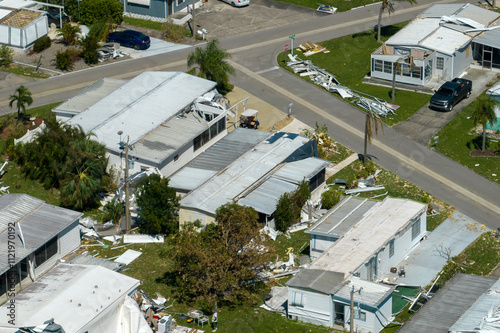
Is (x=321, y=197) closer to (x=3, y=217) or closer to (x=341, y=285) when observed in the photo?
(x=341, y=285)

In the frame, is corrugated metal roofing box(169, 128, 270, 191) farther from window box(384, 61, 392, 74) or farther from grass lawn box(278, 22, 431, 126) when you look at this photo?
window box(384, 61, 392, 74)

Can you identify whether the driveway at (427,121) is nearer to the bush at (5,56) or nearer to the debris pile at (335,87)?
the debris pile at (335,87)

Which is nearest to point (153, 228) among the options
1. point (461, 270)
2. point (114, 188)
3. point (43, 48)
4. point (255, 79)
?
point (114, 188)

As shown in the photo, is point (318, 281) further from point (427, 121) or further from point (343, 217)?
point (427, 121)

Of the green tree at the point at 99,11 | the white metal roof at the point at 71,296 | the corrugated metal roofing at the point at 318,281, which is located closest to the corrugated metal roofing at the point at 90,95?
the green tree at the point at 99,11

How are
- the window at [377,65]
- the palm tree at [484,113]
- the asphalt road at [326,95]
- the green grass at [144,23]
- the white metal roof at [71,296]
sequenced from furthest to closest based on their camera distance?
the green grass at [144,23] < the window at [377,65] < the palm tree at [484,113] < the asphalt road at [326,95] < the white metal roof at [71,296]

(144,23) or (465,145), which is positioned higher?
(144,23)

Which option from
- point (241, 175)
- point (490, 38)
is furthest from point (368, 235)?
point (490, 38)
